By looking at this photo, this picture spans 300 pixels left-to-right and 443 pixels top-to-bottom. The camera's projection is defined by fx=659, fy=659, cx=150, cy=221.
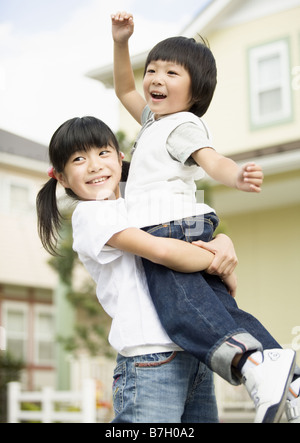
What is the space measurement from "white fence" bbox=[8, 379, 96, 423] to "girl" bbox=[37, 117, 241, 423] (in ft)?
13.8

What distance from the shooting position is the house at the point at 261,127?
19.7 feet

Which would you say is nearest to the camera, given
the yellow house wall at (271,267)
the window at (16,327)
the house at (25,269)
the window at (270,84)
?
the yellow house wall at (271,267)

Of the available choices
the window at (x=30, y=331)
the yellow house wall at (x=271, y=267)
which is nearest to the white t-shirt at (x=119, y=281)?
the yellow house wall at (x=271, y=267)

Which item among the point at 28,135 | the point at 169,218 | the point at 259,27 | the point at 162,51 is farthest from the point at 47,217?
the point at 28,135

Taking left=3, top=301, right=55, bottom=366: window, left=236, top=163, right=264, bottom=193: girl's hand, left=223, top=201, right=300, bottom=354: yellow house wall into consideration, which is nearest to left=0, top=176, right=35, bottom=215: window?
left=3, top=301, right=55, bottom=366: window

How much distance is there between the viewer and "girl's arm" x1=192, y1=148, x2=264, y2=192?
1081 mm

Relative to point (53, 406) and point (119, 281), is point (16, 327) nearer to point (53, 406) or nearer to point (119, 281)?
point (53, 406)

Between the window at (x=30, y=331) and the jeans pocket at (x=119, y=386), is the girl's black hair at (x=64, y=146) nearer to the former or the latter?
the jeans pocket at (x=119, y=386)

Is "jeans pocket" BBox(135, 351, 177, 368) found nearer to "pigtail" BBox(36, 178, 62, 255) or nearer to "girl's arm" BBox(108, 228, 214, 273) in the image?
"girl's arm" BBox(108, 228, 214, 273)

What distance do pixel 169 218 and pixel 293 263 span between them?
5.02m

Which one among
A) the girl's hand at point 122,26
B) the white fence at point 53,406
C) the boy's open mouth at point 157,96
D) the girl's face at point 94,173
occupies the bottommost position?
the white fence at point 53,406

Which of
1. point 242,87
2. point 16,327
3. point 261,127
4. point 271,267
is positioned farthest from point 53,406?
point 16,327

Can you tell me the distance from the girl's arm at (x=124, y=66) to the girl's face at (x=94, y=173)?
22cm

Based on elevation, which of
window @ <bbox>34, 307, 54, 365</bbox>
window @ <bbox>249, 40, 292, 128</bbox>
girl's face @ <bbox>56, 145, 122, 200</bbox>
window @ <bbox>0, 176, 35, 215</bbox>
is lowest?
window @ <bbox>34, 307, 54, 365</bbox>
